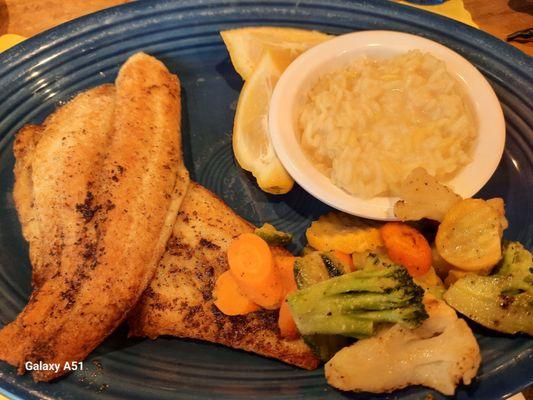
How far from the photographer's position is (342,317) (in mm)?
1748

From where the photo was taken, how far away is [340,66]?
273 cm

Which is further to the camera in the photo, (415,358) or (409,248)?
(409,248)

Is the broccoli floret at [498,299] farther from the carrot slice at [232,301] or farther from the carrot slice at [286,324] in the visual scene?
the carrot slice at [232,301]

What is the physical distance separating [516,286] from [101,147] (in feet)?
6.21

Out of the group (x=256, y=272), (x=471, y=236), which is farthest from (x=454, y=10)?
(x=256, y=272)

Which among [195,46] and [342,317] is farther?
[195,46]

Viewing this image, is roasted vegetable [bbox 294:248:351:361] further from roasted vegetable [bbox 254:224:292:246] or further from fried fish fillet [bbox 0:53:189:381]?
fried fish fillet [bbox 0:53:189:381]

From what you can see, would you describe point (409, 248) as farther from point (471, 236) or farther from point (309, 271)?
point (309, 271)

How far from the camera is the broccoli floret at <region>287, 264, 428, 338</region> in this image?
5.61ft

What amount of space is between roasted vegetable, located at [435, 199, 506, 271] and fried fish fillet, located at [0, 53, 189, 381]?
3.93 feet

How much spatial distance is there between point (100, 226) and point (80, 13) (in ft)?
7.32

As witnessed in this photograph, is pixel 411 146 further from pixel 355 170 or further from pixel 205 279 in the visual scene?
pixel 205 279

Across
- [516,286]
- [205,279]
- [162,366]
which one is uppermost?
[516,286]

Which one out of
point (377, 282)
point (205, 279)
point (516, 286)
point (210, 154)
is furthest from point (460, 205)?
point (210, 154)
